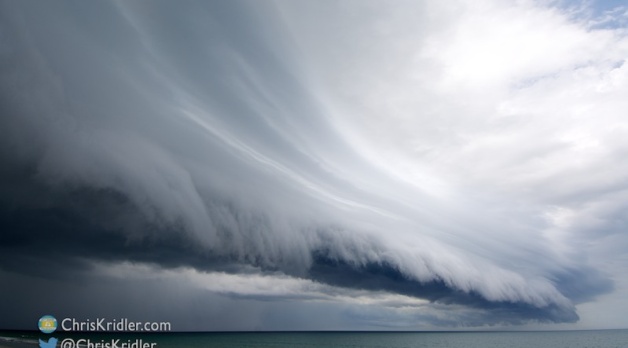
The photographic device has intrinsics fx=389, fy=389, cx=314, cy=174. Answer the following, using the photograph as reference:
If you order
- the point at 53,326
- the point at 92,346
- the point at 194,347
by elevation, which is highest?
the point at 53,326

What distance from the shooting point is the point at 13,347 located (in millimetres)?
106875

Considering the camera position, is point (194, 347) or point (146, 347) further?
point (194, 347)

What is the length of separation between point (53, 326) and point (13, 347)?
57445mm

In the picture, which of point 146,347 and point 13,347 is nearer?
point 13,347

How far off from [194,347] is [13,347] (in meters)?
79.4

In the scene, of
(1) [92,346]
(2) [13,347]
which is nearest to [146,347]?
(1) [92,346]

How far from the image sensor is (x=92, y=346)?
118 m

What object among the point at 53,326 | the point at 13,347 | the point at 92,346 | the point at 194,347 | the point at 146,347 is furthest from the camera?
the point at 194,347

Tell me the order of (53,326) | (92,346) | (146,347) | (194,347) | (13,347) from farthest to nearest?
(194,347) → (146,347) → (92,346) → (13,347) → (53,326)

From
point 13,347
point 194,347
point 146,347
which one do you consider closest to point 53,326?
point 13,347

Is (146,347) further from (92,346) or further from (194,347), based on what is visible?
(194,347)

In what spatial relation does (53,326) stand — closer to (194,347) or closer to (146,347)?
(146,347)

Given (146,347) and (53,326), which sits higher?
(53,326)

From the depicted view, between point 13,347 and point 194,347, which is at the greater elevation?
point 13,347
